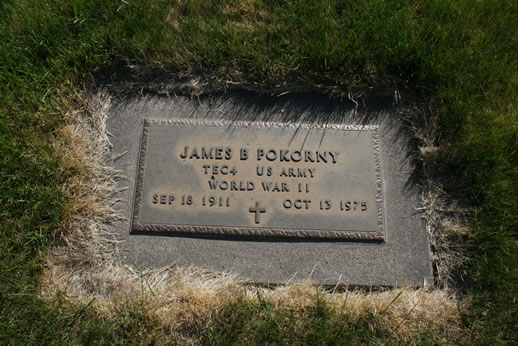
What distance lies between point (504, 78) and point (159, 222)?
2.76 metres

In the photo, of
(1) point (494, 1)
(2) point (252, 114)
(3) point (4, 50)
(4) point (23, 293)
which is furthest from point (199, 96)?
(1) point (494, 1)

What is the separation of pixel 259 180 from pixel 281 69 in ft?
2.91

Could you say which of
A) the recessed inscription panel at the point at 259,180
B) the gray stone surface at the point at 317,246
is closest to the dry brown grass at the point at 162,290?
the gray stone surface at the point at 317,246

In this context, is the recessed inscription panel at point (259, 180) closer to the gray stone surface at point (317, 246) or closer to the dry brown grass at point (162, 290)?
the gray stone surface at point (317, 246)

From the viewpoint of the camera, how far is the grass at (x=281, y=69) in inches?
92.4

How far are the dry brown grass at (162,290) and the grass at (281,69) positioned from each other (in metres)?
0.09

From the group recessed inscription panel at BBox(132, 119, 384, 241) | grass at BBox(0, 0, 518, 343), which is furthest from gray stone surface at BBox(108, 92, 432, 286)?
grass at BBox(0, 0, 518, 343)

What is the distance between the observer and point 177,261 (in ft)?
7.77

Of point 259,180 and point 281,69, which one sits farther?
point 281,69

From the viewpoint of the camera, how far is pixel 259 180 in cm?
248

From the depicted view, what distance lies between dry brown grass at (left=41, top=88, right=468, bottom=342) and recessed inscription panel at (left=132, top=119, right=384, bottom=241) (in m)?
0.28

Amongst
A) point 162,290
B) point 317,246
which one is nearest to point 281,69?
point 317,246

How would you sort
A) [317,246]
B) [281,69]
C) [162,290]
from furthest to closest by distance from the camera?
[281,69], [317,246], [162,290]

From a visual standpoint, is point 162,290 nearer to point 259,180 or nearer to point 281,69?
point 259,180
